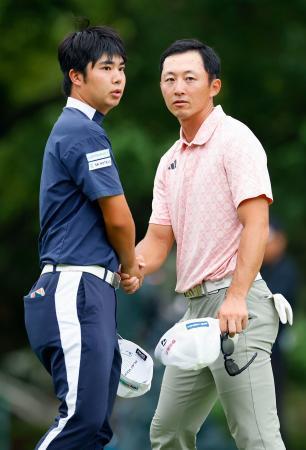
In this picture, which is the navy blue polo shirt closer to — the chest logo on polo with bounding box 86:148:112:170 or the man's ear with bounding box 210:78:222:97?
the chest logo on polo with bounding box 86:148:112:170

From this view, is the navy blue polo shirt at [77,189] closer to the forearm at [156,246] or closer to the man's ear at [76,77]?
the man's ear at [76,77]

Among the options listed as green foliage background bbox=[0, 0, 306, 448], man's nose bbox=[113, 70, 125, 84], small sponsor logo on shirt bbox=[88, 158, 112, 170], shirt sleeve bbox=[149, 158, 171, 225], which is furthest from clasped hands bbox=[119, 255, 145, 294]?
green foliage background bbox=[0, 0, 306, 448]

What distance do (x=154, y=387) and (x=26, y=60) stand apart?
6.09 m

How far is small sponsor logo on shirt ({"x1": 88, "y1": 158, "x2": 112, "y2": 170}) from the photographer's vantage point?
5.93 metres

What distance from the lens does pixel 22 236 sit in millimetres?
16297

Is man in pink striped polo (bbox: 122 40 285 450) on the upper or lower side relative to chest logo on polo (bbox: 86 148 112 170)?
lower

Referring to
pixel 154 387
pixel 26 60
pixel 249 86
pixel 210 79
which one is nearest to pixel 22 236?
pixel 26 60

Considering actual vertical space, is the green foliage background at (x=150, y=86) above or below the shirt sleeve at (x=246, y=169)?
below

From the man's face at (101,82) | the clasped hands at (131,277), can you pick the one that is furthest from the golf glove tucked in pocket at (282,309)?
the man's face at (101,82)

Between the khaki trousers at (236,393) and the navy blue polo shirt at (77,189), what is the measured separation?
0.70m

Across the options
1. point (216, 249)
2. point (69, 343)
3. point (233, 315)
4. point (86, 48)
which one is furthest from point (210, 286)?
point (86, 48)

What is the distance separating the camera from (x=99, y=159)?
596 centimetres

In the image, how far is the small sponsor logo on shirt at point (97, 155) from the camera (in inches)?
234

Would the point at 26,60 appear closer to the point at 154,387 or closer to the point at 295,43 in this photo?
the point at 295,43
